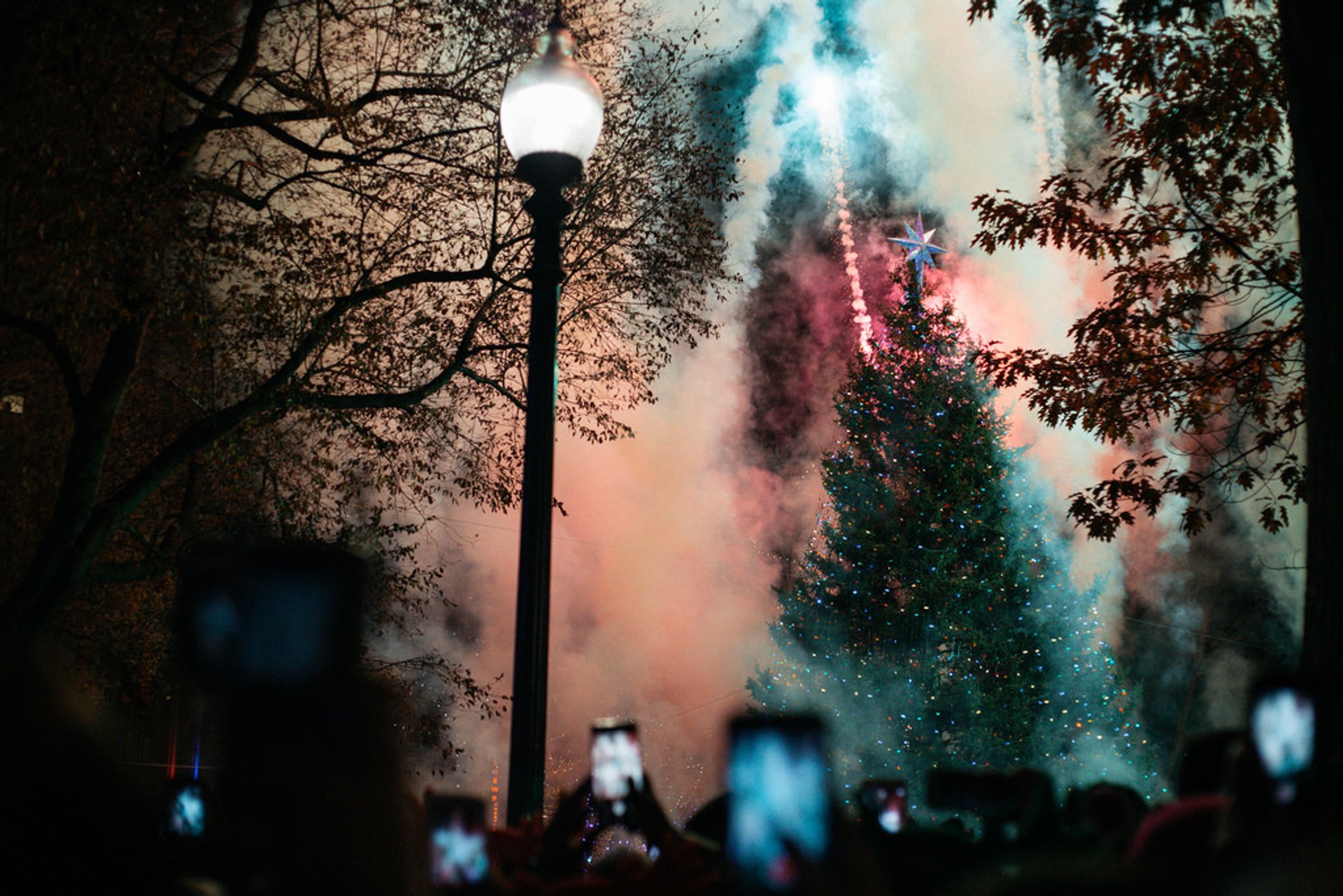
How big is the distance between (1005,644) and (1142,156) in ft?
54.3

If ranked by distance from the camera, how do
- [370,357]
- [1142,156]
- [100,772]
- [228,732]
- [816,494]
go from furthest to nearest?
[816,494], [370,357], [1142,156], [228,732], [100,772]

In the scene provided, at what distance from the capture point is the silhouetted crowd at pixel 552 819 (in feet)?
5.27

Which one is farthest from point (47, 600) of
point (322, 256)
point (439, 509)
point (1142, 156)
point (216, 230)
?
point (439, 509)

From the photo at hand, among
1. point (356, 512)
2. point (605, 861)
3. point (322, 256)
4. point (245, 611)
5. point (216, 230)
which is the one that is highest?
point (322, 256)

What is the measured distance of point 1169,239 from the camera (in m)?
8.01

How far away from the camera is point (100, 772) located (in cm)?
168

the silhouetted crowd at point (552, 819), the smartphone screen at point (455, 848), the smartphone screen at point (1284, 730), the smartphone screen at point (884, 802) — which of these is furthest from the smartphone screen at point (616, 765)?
the smartphone screen at point (1284, 730)

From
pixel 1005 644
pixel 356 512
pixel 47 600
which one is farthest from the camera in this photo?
pixel 1005 644

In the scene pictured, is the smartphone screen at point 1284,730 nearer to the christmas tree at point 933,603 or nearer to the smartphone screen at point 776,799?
the smartphone screen at point 776,799

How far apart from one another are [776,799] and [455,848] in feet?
2.36

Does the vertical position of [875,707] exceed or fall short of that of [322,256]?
it falls short

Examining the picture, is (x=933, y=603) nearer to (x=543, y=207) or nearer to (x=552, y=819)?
(x=543, y=207)

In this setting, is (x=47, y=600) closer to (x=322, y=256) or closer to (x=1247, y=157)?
(x=322, y=256)

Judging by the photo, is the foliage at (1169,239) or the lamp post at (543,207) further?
the foliage at (1169,239)
